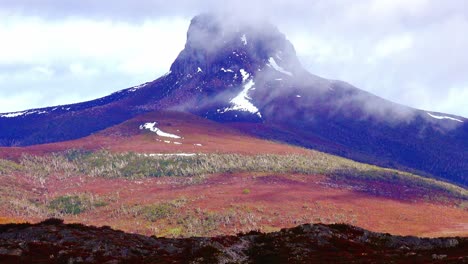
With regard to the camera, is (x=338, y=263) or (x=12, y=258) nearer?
(x=338, y=263)

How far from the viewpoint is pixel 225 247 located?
8925cm

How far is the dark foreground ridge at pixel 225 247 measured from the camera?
3115 inches

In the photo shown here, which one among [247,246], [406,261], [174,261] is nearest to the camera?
[406,261]

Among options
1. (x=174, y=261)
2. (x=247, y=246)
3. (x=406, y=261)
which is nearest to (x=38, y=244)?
(x=174, y=261)

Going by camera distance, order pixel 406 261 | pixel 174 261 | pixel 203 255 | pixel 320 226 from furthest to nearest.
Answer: pixel 320 226
pixel 203 255
pixel 174 261
pixel 406 261

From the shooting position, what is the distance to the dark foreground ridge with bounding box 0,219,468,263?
260ft

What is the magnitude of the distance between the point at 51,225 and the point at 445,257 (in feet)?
194

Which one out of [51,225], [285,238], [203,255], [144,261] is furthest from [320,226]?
[51,225]

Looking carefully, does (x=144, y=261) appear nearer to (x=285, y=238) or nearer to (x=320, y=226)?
(x=285, y=238)

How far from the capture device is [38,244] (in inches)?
3433

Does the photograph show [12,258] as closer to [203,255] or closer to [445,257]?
[203,255]

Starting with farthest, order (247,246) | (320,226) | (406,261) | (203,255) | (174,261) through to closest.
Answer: (320,226) < (247,246) < (203,255) < (174,261) < (406,261)

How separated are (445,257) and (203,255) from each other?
29224 mm

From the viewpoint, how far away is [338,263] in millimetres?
72000
